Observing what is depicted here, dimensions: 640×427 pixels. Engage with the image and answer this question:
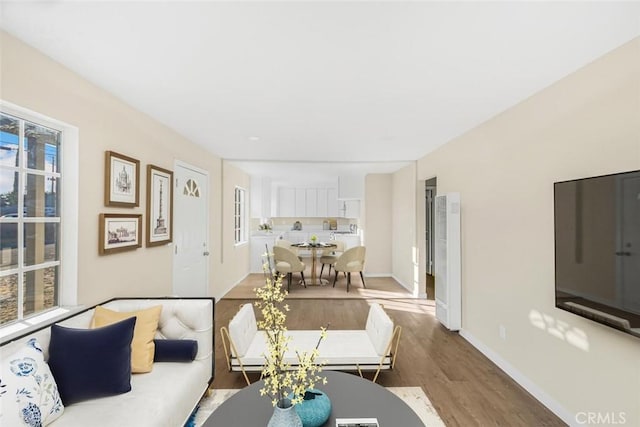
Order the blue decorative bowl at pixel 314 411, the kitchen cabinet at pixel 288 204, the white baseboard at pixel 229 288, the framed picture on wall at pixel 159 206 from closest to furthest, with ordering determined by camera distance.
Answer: the blue decorative bowl at pixel 314 411, the framed picture on wall at pixel 159 206, the white baseboard at pixel 229 288, the kitchen cabinet at pixel 288 204

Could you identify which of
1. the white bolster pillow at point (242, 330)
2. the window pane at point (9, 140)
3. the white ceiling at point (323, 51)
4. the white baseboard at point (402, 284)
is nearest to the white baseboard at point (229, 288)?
the white bolster pillow at point (242, 330)

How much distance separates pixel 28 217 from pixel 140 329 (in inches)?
39.3

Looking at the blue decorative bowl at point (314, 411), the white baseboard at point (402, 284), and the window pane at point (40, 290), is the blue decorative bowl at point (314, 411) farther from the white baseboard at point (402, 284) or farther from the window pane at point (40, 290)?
the white baseboard at point (402, 284)

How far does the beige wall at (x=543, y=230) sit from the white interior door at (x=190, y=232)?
348 centimetres

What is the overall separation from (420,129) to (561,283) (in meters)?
2.06

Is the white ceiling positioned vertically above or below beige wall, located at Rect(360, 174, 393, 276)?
above

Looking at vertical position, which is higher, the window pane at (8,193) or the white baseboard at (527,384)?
the window pane at (8,193)

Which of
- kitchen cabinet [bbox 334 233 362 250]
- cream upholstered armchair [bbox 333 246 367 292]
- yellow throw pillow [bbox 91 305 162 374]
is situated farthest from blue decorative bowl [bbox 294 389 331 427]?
kitchen cabinet [bbox 334 233 362 250]

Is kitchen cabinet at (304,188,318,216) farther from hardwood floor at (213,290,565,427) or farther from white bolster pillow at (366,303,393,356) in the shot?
white bolster pillow at (366,303,393,356)

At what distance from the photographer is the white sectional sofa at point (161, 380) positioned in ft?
5.01

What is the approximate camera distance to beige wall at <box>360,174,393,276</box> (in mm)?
6879

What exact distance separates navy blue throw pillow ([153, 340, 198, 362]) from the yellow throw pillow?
7 centimetres

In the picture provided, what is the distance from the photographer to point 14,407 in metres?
1.32

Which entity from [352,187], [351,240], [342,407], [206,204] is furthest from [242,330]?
[351,240]
